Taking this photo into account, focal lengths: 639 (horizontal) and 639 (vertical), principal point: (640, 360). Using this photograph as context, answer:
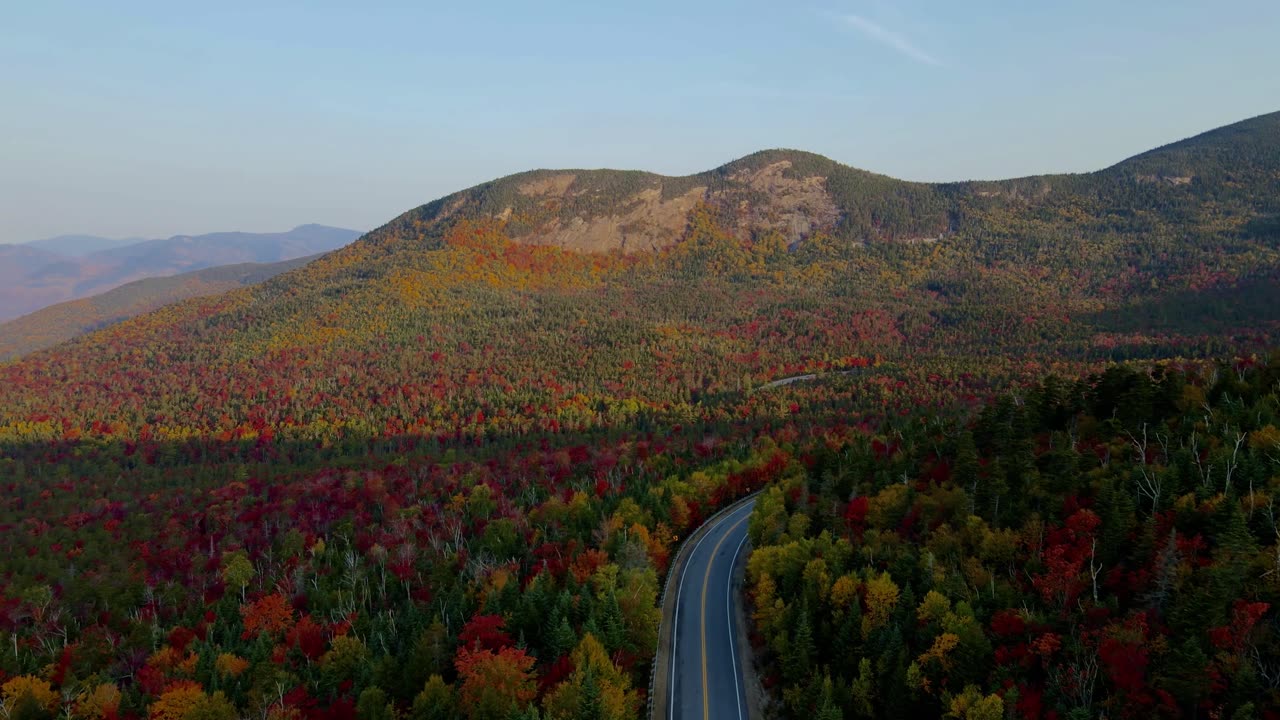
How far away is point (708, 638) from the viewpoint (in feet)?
183

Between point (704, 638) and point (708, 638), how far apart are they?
0.35 metres

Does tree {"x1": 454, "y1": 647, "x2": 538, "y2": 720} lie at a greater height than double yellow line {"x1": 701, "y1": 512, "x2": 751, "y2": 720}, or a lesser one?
greater

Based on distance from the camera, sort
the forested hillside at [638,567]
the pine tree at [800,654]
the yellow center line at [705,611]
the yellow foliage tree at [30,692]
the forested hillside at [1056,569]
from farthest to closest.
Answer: the yellow foliage tree at [30,692] < the yellow center line at [705,611] < the pine tree at [800,654] < the forested hillside at [638,567] < the forested hillside at [1056,569]

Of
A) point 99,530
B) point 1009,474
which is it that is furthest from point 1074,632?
point 99,530

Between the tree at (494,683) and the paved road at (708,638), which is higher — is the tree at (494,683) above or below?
above

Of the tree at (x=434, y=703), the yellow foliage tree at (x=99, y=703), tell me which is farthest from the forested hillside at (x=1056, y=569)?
the yellow foliage tree at (x=99, y=703)

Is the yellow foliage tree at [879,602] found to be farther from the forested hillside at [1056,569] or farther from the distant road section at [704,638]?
the distant road section at [704,638]

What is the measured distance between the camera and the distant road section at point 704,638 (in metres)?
48.0

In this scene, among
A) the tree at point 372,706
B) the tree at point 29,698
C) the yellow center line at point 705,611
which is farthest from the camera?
the tree at point 29,698

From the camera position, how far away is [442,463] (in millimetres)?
124375

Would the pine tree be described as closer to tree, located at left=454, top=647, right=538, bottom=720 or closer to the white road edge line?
the white road edge line

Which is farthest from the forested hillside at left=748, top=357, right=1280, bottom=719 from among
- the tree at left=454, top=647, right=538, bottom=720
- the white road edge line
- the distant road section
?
the tree at left=454, top=647, right=538, bottom=720

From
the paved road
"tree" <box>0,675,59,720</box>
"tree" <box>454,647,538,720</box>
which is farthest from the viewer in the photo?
"tree" <box>0,675,59,720</box>

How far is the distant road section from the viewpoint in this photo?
157 feet
